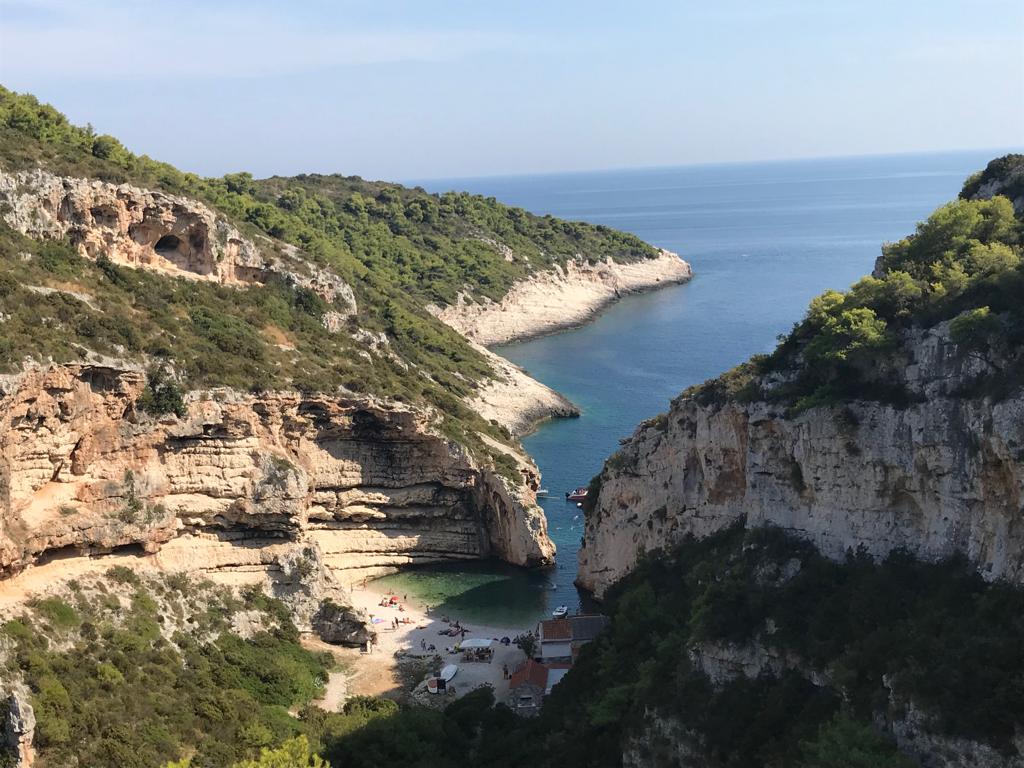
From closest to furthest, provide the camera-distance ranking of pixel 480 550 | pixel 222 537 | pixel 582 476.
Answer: pixel 222 537
pixel 480 550
pixel 582 476

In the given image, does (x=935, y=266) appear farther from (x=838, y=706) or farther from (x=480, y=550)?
(x=480, y=550)

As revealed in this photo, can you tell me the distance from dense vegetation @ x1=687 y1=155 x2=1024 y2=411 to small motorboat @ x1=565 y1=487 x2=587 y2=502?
23.6m

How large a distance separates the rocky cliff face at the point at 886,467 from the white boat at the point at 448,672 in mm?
9627

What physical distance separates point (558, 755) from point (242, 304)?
28306 millimetres

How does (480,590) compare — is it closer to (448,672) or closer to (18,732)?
(448,672)

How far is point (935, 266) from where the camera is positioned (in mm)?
30453

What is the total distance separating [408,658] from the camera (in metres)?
40.6

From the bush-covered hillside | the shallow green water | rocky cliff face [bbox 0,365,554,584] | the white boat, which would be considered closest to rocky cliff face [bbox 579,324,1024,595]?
the white boat

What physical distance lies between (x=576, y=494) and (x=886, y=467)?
1267 inches

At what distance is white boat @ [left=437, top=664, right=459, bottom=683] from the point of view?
125 feet

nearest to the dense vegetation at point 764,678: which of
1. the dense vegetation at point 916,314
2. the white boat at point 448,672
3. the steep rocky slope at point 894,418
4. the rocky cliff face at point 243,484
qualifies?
the steep rocky slope at point 894,418

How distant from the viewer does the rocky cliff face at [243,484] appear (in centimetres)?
3550

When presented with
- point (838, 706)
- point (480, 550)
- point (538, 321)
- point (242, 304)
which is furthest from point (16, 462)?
point (538, 321)

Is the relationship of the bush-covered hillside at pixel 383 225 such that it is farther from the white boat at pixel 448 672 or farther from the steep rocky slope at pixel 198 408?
the white boat at pixel 448 672
